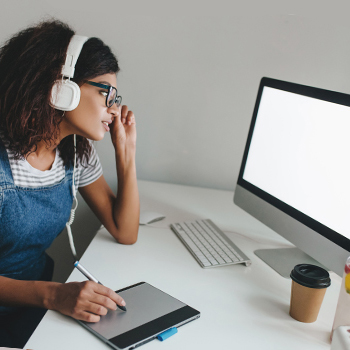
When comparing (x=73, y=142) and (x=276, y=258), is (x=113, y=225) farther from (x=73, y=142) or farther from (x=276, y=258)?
(x=276, y=258)

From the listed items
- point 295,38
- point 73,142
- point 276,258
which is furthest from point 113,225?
point 295,38

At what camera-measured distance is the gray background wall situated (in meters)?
1.55

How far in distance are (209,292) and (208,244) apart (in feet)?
0.80

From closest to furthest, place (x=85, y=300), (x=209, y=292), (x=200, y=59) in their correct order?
1. (x=85, y=300)
2. (x=209, y=292)
3. (x=200, y=59)

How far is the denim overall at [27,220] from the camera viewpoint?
1.02 meters

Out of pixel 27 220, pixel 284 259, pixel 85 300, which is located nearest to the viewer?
pixel 85 300

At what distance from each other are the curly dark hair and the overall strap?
0.09ft

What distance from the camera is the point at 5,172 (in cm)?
101

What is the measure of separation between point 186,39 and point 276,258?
0.94m

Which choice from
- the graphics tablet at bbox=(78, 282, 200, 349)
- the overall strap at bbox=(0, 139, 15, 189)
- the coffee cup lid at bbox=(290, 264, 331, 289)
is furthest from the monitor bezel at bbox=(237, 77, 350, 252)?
the overall strap at bbox=(0, 139, 15, 189)

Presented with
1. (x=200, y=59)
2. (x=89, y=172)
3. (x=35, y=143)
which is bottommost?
(x=89, y=172)

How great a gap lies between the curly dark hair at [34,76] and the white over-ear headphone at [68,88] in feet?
0.05

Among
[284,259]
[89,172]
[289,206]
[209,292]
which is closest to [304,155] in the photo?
[289,206]

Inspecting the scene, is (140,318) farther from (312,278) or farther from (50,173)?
(50,173)
